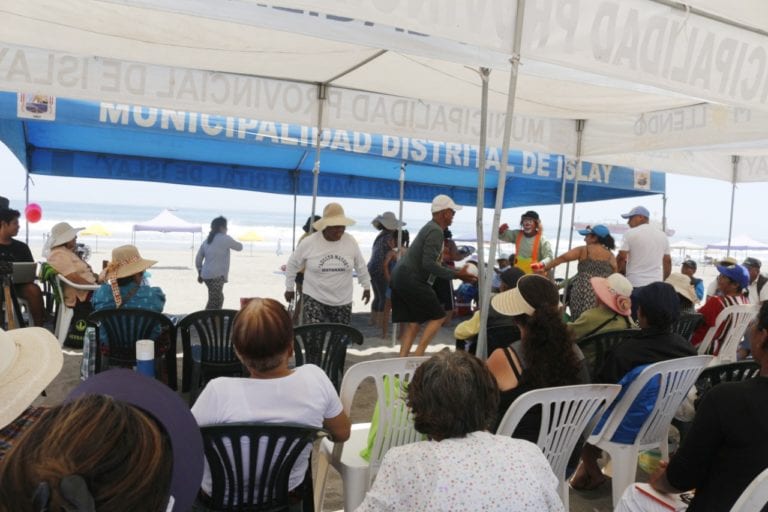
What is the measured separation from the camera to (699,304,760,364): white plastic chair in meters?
4.21

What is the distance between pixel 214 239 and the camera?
267 inches

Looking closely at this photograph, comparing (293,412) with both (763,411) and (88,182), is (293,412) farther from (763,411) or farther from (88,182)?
(88,182)

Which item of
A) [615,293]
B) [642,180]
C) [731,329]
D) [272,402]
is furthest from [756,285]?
[272,402]

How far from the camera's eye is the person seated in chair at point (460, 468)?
125 centimetres

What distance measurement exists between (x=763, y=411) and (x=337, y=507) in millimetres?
1840

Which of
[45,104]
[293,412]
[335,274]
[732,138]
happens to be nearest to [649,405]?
[293,412]

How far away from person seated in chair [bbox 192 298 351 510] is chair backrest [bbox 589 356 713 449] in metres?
1.34

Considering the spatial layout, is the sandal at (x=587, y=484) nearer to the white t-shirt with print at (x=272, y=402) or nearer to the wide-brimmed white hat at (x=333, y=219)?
the white t-shirt with print at (x=272, y=402)

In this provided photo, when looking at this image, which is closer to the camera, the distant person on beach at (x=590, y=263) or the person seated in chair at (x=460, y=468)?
the person seated in chair at (x=460, y=468)

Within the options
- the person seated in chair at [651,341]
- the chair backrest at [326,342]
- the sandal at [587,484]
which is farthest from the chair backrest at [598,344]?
the chair backrest at [326,342]

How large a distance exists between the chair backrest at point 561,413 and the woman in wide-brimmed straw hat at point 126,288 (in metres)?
2.51

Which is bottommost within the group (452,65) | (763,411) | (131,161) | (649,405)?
(649,405)

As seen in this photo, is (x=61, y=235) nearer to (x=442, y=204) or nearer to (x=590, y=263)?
(x=442, y=204)

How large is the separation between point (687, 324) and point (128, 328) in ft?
11.9
